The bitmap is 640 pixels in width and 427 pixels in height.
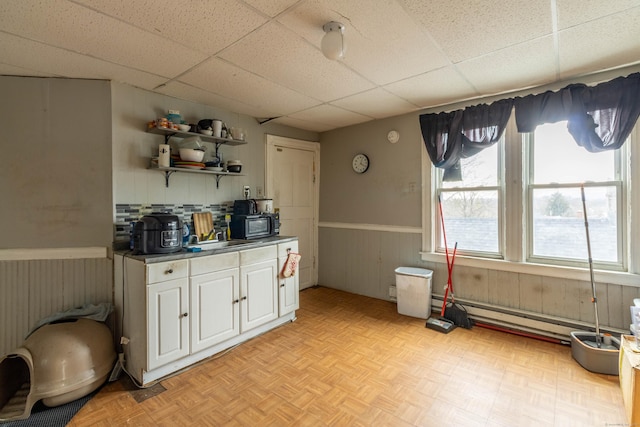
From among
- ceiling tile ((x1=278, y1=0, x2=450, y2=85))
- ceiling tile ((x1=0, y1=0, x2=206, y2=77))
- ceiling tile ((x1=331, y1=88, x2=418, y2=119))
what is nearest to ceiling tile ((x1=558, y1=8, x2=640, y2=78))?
ceiling tile ((x1=278, y1=0, x2=450, y2=85))

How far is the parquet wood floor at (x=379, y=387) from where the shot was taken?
1757mm

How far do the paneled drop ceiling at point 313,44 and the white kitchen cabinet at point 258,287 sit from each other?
1607 mm

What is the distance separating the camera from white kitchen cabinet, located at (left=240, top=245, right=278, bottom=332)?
268 centimetres

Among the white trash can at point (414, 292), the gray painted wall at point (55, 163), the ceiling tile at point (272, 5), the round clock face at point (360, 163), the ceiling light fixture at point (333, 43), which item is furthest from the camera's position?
the round clock face at point (360, 163)

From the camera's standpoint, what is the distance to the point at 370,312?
3.45 metres

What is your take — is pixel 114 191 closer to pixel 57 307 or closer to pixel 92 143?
pixel 92 143

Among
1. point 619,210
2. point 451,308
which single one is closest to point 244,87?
point 451,308

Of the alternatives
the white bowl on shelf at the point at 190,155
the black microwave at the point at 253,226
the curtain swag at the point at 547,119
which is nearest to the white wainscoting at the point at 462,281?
the curtain swag at the point at 547,119

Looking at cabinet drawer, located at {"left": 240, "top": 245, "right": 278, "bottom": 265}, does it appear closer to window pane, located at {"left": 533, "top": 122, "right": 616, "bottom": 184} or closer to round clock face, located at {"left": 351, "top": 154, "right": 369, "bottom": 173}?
round clock face, located at {"left": 351, "top": 154, "right": 369, "bottom": 173}

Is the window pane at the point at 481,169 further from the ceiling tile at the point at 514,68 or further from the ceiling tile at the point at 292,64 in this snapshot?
the ceiling tile at the point at 292,64

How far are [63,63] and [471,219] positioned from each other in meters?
3.95

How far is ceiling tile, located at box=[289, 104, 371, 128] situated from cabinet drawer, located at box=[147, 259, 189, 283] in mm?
2196

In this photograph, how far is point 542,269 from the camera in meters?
2.71

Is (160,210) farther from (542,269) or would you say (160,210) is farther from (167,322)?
(542,269)
